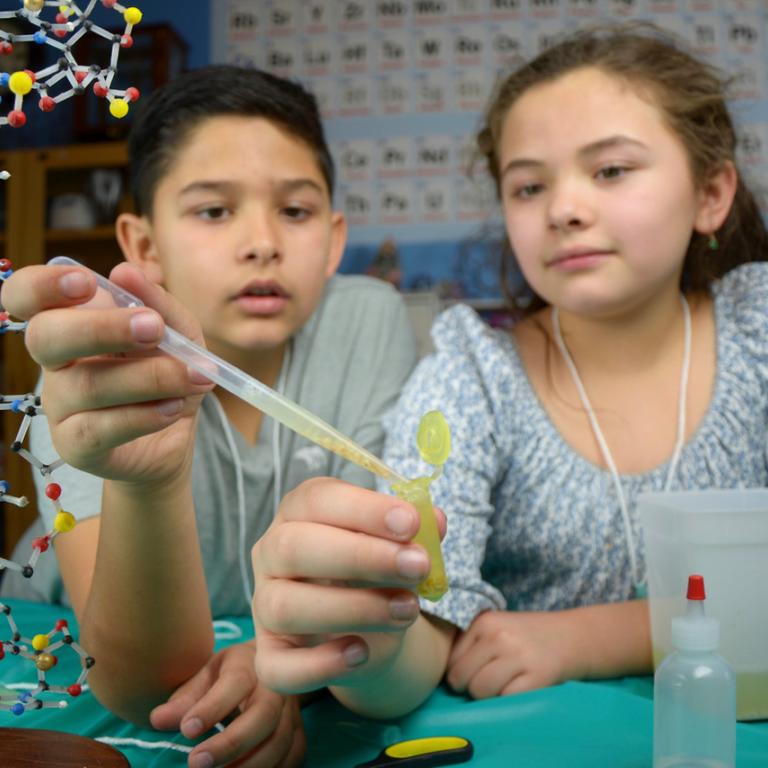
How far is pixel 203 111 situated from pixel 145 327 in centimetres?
66

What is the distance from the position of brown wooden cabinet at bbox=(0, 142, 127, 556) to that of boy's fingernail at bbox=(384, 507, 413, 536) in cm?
251

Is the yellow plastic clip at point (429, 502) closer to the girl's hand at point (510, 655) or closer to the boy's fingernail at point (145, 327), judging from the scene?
the boy's fingernail at point (145, 327)

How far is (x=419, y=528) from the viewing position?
0.48 meters

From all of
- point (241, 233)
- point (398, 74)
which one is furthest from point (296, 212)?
point (398, 74)

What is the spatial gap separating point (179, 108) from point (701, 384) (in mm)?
704

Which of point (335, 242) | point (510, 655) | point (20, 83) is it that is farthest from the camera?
point (335, 242)

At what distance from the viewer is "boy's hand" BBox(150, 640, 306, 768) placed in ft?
1.85

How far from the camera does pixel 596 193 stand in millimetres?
908

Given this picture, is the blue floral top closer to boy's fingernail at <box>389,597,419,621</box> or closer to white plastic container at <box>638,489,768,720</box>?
white plastic container at <box>638,489,768,720</box>

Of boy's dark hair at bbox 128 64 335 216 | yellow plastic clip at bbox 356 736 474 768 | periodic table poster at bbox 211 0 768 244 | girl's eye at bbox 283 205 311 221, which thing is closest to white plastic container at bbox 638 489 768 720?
yellow plastic clip at bbox 356 736 474 768

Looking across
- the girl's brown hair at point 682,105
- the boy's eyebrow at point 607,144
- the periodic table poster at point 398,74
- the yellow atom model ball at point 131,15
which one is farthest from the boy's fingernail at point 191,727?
Result: the periodic table poster at point 398,74

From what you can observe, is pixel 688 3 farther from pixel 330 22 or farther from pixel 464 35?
pixel 330 22

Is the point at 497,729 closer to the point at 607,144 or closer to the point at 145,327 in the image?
the point at 145,327

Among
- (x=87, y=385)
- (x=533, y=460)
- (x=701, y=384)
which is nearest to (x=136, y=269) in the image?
(x=87, y=385)
